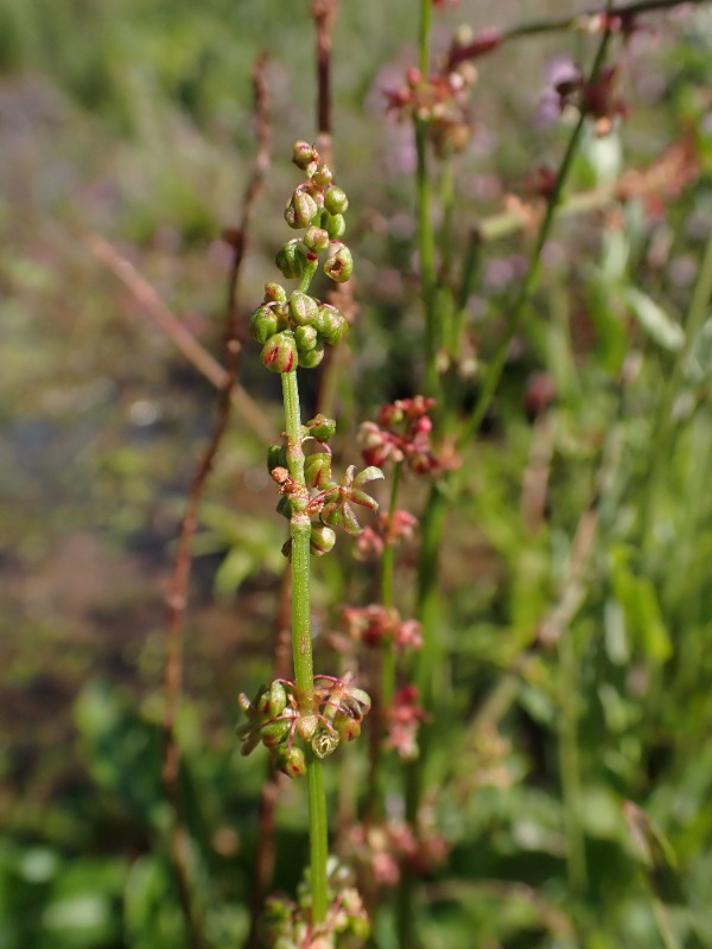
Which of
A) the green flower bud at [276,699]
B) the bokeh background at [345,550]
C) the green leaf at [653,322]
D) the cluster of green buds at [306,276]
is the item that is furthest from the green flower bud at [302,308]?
the green leaf at [653,322]

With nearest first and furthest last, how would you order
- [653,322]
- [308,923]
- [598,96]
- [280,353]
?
[280,353], [308,923], [598,96], [653,322]

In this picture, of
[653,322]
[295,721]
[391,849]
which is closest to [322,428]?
[295,721]

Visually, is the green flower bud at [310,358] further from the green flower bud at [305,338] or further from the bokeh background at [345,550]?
the bokeh background at [345,550]

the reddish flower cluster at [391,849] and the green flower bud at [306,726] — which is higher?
the reddish flower cluster at [391,849]

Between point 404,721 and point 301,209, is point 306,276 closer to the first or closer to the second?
point 301,209

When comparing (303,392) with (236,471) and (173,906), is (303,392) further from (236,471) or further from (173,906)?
(173,906)

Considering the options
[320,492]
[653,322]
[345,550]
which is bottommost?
[320,492]

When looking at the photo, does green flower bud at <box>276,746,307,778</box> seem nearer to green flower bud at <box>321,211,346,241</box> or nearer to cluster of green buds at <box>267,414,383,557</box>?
cluster of green buds at <box>267,414,383,557</box>
